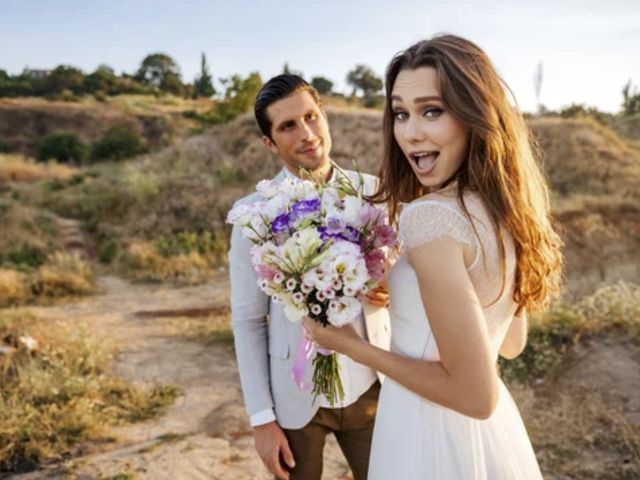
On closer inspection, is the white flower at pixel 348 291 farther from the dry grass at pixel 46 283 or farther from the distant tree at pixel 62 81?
the distant tree at pixel 62 81

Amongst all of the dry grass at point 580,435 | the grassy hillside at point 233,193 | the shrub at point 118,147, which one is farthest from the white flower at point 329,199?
the shrub at point 118,147

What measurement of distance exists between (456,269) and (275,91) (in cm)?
139

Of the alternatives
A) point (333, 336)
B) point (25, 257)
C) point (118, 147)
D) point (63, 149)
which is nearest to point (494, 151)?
point (333, 336)

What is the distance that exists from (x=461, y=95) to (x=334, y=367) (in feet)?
3.22

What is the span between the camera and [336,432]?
98.6 inches

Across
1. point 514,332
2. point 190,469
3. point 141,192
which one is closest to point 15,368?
point 190,469

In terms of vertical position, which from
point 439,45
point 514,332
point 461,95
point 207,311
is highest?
point 439,45

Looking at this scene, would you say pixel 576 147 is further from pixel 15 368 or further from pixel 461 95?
pixel 461 95

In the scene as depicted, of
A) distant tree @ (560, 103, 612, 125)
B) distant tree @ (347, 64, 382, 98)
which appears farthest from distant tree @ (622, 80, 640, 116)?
distant tree @ (347, 64, 382, 98)

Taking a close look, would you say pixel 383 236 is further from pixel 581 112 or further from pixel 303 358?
pixel 581 112

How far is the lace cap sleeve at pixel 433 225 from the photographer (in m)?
1.56

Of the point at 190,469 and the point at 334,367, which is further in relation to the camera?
the point at 190,469

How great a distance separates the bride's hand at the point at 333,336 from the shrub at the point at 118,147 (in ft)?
92.1

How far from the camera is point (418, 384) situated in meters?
1.65
